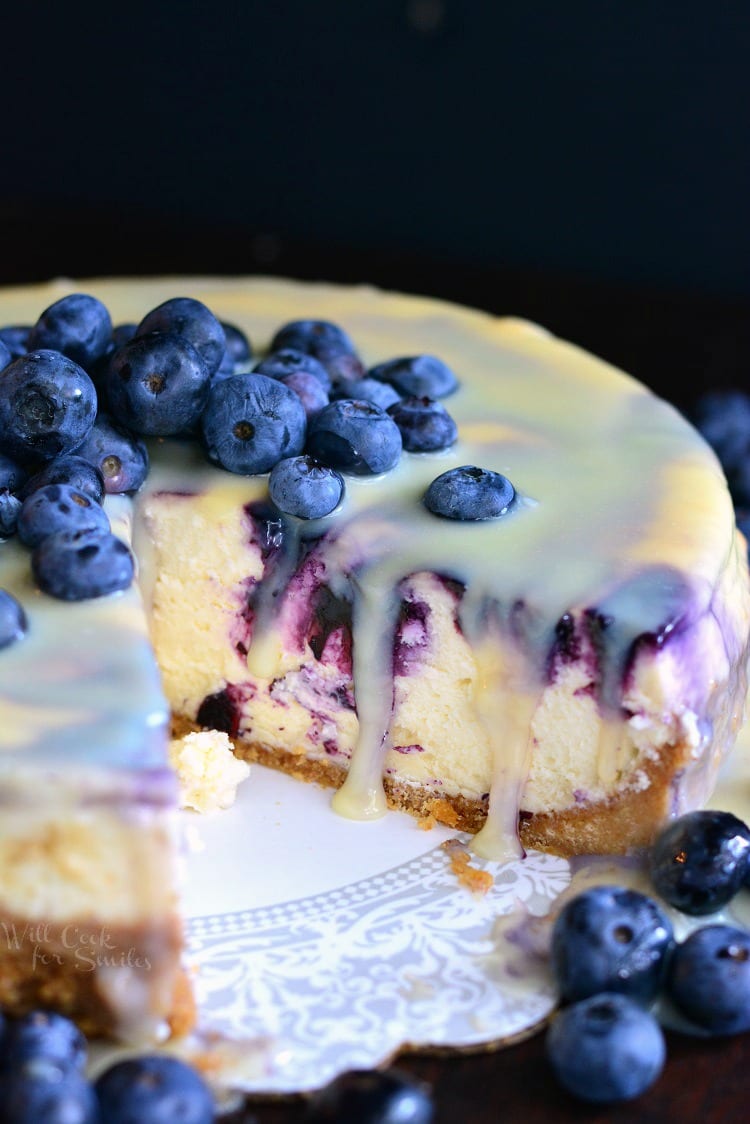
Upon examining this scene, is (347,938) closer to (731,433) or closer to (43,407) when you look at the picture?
(43,407)

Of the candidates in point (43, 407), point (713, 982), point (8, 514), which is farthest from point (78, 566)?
point (713, 982)

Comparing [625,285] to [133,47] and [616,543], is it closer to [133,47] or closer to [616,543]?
[133,47]

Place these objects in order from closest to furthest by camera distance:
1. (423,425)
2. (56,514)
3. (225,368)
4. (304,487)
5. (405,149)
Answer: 1. (56,514)
2. (304,487)
3. (423,425)
4. (225,368)
5. (405,149)

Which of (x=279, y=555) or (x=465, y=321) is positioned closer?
(x=279, y=555)

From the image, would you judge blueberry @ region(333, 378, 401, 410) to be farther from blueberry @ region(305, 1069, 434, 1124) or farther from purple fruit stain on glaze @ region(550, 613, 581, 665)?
blueberry @ region(305, 1069, 434, 1124)

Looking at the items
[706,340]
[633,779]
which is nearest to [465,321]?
[706,340]

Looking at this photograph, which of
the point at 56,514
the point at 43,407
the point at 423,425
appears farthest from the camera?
the point at 423,425

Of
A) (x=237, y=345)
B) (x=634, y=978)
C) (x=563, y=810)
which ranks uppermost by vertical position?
(x=237, y=345)
